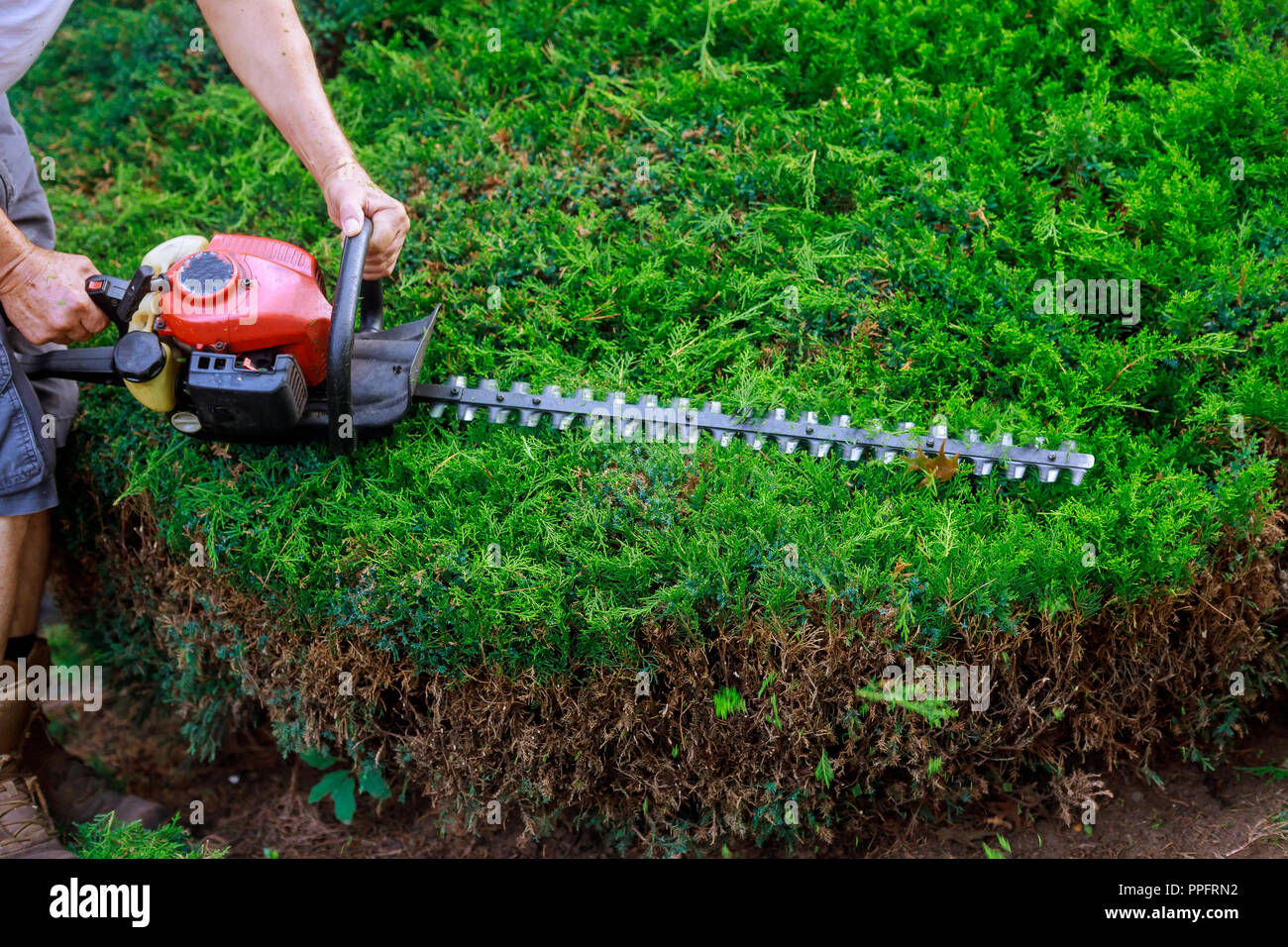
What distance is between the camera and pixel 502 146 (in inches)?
147

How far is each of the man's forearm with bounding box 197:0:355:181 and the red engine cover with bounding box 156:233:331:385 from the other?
0.35 m

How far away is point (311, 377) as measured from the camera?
270 centimetres

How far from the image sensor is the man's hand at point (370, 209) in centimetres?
262

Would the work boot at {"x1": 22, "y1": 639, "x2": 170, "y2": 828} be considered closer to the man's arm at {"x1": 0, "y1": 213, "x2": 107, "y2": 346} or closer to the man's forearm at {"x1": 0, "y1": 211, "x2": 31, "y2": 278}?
the man's arm at {"x1": 0, "y1": 213, "x2": 107, "y2": 346}

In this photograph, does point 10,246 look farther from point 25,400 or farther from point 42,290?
point 25,400

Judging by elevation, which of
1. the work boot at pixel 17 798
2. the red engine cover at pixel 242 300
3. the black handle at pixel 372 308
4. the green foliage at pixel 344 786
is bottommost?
the green foliage at pixel 344 786

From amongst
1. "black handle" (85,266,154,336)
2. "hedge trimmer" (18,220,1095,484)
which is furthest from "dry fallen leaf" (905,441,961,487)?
"black handle" (85,266,154,336)

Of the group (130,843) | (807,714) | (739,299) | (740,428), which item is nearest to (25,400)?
(130,843)

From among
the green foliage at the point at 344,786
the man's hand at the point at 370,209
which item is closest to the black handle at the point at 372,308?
the man's hand at the point at 370,209

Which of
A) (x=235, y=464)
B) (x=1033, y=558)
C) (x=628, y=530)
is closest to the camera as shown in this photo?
(x=1033, y=558)

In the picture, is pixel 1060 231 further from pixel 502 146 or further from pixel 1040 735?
pixel 502 146

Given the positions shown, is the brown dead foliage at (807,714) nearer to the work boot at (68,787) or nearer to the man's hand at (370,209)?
the work boot at (68,787)
